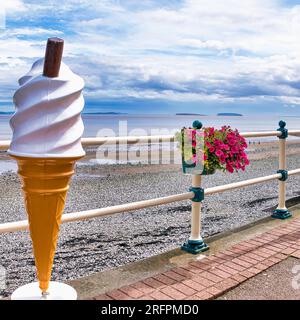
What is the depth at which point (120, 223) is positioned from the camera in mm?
6895

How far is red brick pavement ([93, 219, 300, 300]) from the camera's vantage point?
304 centimetres

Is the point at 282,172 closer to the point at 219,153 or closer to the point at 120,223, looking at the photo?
the point at 219,153

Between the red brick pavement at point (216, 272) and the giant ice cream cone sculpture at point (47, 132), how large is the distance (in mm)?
1046

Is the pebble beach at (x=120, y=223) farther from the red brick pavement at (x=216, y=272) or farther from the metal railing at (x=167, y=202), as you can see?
the red brick pavement at (x=216, y=272)

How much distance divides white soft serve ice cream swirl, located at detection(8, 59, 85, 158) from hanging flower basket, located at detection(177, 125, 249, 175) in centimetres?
170

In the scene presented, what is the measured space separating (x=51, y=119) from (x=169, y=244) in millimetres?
3698

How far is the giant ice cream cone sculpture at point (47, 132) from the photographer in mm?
2162

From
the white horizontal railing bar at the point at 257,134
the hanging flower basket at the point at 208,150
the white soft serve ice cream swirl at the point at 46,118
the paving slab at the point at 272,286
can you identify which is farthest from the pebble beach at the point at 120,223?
the white soft serve ice cream swirl at the point at 46,118

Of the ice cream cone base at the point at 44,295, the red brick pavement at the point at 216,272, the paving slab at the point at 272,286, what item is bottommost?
the paving slab at the point at 272,286

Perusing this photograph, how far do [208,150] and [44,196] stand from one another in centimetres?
188

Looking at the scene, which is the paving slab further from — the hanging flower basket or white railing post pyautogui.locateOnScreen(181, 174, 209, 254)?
the hanging flower basket

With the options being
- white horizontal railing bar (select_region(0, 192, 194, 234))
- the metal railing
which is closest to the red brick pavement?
the metal railing
